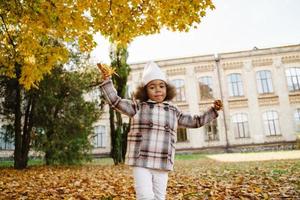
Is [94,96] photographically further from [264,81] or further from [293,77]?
[293,77]

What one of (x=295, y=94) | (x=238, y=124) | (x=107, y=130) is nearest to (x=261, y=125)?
(x=238, y=124)

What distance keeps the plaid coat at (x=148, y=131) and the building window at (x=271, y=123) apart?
2577cm

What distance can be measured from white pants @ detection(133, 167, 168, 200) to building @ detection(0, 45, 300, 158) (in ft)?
82.1

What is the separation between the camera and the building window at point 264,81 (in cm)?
2791

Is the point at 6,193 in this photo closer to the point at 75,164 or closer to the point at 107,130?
the point at 75,164

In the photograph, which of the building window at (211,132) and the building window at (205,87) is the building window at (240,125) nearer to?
the building window at (211,132)

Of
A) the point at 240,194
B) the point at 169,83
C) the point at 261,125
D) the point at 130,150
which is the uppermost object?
the point at 261,125

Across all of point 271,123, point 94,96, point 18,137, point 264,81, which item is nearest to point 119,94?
point 94,96

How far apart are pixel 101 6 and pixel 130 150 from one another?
494cm

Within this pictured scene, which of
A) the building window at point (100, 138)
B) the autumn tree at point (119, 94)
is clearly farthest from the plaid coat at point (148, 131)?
the building window at point (100, 138)

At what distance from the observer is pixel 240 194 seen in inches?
210

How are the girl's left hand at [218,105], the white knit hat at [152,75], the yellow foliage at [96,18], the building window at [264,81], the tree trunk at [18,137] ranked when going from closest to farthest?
the white knit hat at [152,75] < the girl's left hand at [218,105] < the yellow foliage at [96,18] < the tree trunk at [18,137] < the building window at [264,81]

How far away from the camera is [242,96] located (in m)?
28.1

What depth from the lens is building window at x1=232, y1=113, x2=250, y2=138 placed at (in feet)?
89.2
